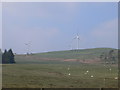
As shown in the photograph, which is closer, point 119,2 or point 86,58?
point 119,2

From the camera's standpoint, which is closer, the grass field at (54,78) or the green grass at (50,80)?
the green grass at (50,80)

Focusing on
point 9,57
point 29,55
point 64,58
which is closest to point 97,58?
point 64,58

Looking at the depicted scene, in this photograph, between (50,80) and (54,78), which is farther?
(54,78)

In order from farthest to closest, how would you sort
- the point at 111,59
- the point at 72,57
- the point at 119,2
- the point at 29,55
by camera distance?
the point at 72,57 < the point at 29,55 < the point at 111,59 < the point at 119,2

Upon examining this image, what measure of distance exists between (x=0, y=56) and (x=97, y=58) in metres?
74.5

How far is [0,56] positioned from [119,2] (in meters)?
106

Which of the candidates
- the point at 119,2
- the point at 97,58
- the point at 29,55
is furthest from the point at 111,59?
the point at 119,2

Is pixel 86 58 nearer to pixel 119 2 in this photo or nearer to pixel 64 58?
pixel 64 58

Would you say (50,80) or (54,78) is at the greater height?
(50,80)

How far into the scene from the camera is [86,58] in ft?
599

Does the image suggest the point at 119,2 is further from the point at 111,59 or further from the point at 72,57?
the point at 72,57

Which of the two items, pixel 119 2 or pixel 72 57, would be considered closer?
pixel 119 2

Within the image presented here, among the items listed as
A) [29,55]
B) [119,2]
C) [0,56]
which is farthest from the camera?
[29,55]

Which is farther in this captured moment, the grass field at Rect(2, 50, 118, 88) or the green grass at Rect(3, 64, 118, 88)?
the grass field at Rect(2, 50, 118, 88)
